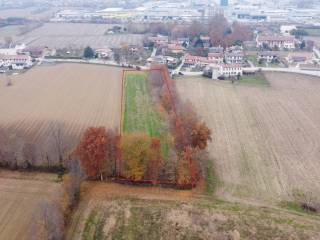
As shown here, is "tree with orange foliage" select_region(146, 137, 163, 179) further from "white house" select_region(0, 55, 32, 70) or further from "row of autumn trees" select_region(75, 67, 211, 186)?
"white house" select_region(0, 55, 32, 70)

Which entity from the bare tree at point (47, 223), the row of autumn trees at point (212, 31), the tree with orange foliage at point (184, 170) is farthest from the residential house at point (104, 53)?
the bare tree at point (47, 223)

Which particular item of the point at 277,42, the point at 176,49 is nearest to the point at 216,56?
the point at 176,49

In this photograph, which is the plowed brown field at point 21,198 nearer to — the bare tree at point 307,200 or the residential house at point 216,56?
the bare tree at point 307,200

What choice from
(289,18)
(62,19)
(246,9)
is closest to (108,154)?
(62,19)

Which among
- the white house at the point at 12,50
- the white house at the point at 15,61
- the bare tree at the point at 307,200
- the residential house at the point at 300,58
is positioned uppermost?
the white house at the point at 12,50

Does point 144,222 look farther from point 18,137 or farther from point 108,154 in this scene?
point 18,137

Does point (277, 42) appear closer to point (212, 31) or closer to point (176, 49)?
point (212, 31)

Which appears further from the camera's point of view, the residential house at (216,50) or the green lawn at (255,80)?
the residential house at (216,50)
